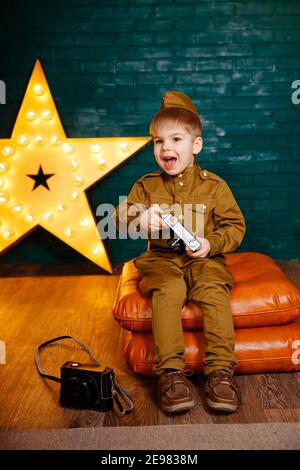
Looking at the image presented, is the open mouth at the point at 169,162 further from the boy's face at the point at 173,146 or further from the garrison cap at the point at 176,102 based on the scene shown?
the garrison cap at the point at 176,102

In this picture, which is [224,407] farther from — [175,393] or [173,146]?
[173,146]

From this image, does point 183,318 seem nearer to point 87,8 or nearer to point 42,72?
point 42,72

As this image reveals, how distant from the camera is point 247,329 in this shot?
7.36ft

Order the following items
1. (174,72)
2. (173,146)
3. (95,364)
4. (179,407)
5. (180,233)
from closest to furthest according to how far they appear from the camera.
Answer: (179,407)
(95,364)
(180,233)
(173,146)
(174,72)

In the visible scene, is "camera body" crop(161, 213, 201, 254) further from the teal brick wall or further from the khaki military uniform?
the teal brick wall

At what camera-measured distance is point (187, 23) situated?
12.6 ft

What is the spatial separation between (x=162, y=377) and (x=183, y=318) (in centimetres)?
28

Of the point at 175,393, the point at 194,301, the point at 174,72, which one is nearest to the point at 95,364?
the point at 175,393

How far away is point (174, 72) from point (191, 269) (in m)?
2.07

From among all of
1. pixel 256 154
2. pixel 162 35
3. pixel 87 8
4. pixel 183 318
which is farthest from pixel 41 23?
pixel 183 318

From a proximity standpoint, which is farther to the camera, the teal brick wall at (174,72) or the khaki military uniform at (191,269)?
the teal brick wall at (174,72)

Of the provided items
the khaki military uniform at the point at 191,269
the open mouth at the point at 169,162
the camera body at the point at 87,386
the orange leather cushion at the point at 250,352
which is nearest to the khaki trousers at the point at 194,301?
the khaki military uniform at the point at 191,269

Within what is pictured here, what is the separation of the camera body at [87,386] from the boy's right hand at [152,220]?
62 centimetres

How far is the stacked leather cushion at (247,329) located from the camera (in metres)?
2.19
